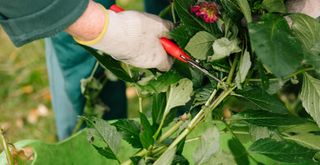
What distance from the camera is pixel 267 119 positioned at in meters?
1.13

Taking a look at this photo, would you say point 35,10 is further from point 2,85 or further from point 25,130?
point 2,85

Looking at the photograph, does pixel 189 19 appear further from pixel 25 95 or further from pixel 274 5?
pixel 25 95

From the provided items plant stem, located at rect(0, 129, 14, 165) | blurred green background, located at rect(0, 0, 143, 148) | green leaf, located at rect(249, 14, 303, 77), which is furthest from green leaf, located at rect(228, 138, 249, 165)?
blurred green background, located at rect(0, 0, 143, 148)

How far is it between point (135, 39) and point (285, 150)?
0.39 meters

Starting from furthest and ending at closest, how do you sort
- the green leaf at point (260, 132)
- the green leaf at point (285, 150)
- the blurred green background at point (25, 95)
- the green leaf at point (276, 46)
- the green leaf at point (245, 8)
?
the blurred green background at point (25, 95)
the green leaf at point (260, 132)
the green leaf at point (285, 150)
the green leaf at point (245, 8)
the green leaf at point (276, 46)

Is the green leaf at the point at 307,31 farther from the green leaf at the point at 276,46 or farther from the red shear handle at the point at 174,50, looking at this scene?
the red shear handle at the point at 174,50

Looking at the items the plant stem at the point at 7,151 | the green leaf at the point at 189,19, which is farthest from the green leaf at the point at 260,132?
the plant stem at the point at 7,151

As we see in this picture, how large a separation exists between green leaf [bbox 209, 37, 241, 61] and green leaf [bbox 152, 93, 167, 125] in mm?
199

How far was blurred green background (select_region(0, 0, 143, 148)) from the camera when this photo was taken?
8.13 feet

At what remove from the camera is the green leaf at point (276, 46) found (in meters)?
0.85

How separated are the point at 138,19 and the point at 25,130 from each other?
1408 mm

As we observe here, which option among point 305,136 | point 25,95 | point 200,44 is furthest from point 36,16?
point 25,95

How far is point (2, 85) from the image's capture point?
8.66 ft

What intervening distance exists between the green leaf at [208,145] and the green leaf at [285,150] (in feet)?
0.34
